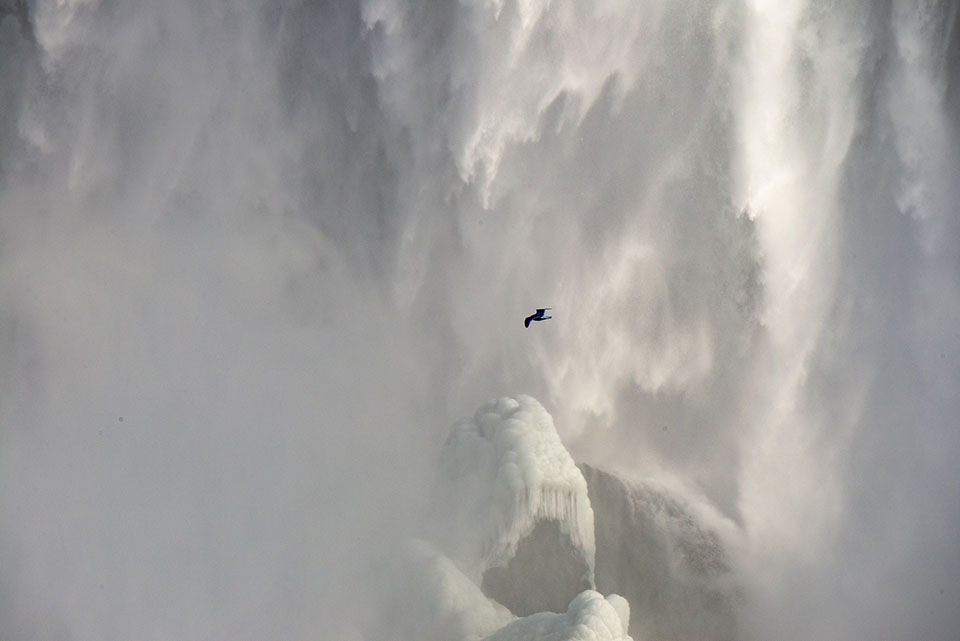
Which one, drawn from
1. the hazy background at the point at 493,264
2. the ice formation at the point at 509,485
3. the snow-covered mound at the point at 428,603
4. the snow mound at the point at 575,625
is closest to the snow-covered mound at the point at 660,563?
the hazy background at the point at 493,264

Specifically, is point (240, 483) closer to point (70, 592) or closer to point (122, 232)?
point (70, 592)

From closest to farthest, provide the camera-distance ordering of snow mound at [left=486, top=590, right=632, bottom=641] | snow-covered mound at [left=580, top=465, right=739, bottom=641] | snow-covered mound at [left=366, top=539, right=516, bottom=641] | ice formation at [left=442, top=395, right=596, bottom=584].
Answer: snow mound at [left=486, top=590, right=632, bottom=641] → snow-covered mound at [left=366, top=539, right=516, bottom=641] → ice formation at [left=442, top=395, right=596, bottom=584] → snow-covered mound at [left=580, top=465, right=739, bottom=641]

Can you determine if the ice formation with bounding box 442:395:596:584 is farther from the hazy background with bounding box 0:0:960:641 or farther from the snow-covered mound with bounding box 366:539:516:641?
the hazy background with bounding box 0:0:960:641

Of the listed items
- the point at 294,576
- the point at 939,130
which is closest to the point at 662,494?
the point at 294,576

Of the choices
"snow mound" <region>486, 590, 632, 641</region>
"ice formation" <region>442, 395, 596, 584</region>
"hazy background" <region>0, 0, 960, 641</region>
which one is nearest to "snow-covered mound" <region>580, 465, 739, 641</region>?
"hazy background" <region>0, 0, 960, 641</region>

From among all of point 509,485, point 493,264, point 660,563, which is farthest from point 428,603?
point 493,264

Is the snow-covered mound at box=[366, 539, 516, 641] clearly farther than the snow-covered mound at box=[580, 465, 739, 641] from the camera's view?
No
